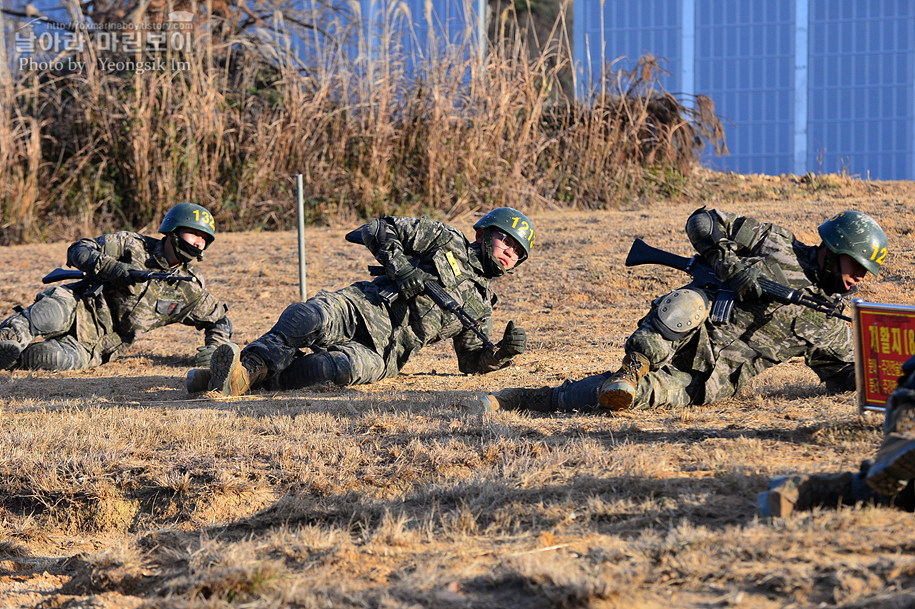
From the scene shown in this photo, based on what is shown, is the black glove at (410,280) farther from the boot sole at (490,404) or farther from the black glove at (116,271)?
the black glove at (116,271)

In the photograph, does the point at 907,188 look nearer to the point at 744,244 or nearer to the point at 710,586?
the point at 744,244

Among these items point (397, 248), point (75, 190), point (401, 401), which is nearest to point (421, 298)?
point (397, 248)

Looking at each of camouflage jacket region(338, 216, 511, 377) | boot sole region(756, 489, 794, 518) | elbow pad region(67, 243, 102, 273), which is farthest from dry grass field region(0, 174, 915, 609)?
elbow pad region(67, 243, 102, 273)

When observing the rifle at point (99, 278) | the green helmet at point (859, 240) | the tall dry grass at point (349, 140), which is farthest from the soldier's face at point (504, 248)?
the tall dry grass at point (349, 140)

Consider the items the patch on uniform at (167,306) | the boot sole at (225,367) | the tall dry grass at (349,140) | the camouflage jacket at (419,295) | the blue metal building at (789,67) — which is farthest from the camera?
the blue metal building at (789,67)

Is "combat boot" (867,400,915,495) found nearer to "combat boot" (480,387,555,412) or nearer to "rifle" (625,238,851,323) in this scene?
"rifle" (625,238,851,323)

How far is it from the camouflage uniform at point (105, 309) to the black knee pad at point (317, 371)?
185cm

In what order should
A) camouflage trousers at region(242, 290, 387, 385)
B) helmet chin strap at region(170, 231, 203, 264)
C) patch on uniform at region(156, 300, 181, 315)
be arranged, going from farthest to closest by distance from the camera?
patch on uniform at region(156, 300, 181, 315), helmet chin strap at region(170, 231, 203, 264), camouflage trousers at region(242, 290, 387, 385)

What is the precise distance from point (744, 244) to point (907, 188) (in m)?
9.58

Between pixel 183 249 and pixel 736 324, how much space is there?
4.58 m

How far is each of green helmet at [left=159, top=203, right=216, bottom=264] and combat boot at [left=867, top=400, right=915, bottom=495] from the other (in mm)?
5874

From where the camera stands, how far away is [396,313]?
7.46m

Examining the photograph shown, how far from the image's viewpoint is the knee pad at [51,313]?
8.34 m

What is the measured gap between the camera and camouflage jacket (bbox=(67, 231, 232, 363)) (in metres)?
8.45
